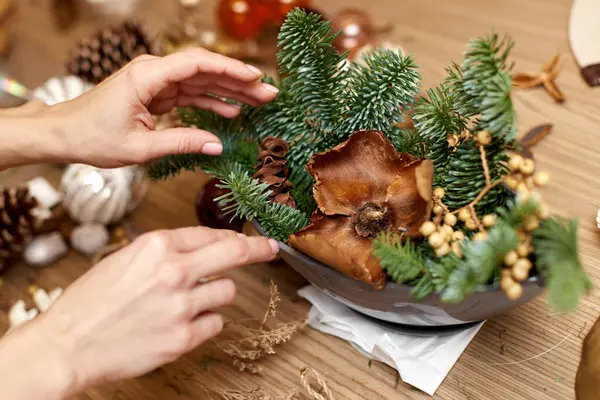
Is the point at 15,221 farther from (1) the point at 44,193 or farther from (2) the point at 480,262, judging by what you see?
(2) the point at 480,262

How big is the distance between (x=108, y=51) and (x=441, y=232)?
68cm

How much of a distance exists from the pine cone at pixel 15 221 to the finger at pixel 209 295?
0.37m

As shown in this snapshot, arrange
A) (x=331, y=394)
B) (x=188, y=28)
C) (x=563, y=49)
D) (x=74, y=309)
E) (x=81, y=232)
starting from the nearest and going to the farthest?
(x=74, y=309) → (x=331, y=394) → (x=81, y=232) → (x=563, y=49) → (x=188, y=28)

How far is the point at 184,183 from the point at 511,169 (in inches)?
20.2

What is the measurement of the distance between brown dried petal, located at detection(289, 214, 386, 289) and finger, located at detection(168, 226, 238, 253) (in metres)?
0.07

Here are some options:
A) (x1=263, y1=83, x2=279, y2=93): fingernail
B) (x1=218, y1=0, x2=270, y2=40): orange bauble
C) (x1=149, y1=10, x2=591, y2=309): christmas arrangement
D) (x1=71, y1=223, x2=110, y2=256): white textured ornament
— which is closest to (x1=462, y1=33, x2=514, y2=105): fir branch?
(x1=149, y1=10, x2=591, y2=309): christmas arrangement

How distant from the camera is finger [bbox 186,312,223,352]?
1.61 feet

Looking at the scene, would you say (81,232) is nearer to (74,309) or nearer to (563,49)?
(74,309)

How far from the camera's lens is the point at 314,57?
0.58 metres

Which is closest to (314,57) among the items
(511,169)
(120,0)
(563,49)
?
(511,169)

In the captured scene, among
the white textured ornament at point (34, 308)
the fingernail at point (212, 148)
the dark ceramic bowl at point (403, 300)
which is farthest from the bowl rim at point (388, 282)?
the white textured ornament at point (34, 308)

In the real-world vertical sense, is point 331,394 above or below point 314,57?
below

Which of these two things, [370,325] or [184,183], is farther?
[184,183]

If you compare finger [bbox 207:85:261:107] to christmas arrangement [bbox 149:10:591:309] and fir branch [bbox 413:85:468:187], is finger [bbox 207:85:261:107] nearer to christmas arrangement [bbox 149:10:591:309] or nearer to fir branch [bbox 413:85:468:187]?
christmas arrangement [bbox 149:10:591:309]
